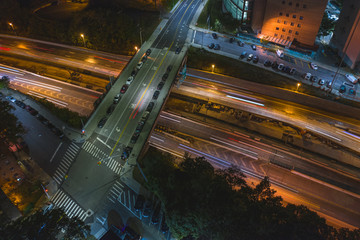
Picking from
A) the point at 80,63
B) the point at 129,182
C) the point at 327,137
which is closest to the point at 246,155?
the point at 327,137

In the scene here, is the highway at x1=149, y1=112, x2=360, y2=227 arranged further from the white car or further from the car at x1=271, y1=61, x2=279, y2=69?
the white car

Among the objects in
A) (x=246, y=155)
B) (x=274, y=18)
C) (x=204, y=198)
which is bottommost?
(x=246, y=155)

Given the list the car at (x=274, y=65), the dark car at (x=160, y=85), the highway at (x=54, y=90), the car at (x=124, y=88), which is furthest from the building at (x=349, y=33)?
the highway at (x=54, y=90)

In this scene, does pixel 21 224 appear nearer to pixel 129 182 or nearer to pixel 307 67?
pixel 129 182

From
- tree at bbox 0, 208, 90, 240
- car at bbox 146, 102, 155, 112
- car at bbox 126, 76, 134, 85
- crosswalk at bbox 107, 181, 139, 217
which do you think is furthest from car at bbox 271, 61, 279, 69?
tree at bbox 0, 208, 90, 240

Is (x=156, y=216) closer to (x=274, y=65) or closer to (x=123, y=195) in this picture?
(x=123, y=195)
